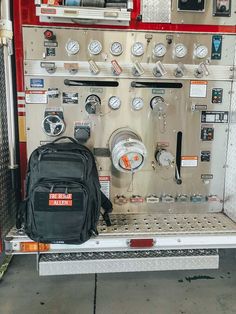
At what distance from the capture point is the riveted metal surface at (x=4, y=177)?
225cm

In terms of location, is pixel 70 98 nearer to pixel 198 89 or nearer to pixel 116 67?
pixel 116 67

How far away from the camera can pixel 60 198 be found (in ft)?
6.63

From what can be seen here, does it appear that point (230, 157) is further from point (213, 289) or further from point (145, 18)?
point (145, 18)

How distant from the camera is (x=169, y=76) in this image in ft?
8.41

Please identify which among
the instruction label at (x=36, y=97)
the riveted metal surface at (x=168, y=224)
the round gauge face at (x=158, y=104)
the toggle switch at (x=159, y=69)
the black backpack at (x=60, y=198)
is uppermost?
the toggle switch at (x=159, y=69)

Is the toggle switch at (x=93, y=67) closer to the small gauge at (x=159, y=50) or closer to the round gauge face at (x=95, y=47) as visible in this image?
the round gauge face at (x=95, y=47)

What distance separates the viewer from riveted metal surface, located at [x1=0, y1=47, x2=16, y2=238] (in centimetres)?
225

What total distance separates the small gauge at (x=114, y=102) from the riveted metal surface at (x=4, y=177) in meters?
0.78

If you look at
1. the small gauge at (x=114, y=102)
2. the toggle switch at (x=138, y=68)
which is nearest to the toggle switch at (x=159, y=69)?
the toggle switch at (x=138, y=68)

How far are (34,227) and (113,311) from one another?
2.87ft

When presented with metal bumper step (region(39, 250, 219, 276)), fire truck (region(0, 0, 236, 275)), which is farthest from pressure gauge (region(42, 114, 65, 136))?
metal bumper step (region(39, 250, 219, 276))

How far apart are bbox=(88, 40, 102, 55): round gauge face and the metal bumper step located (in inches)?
57.8

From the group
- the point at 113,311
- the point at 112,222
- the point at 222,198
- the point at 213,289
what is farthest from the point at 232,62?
the point at 113,311

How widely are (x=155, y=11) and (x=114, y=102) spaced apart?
0.75m
